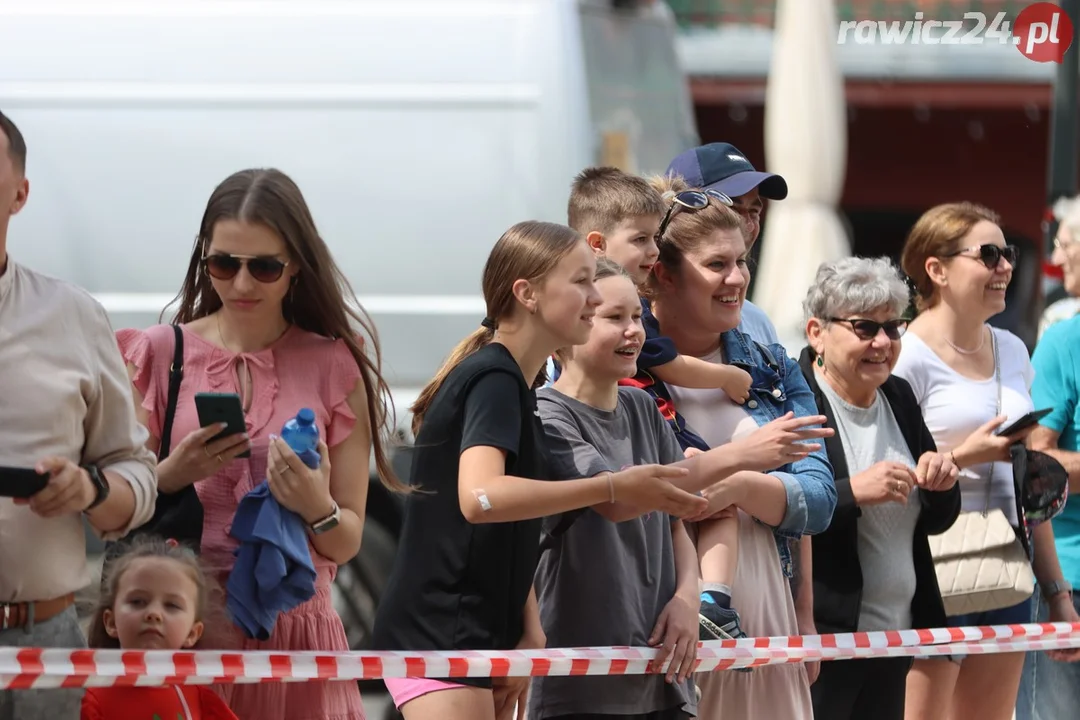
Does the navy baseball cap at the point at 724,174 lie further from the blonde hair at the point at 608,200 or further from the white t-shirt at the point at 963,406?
the white t-shirt at the point at 963,406

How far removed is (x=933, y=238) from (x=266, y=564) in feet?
8.94

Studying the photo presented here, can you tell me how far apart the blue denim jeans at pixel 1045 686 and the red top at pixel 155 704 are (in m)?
2.81

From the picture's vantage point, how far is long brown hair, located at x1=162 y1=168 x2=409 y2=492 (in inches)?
140

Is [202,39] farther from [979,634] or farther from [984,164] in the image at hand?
[984,164]

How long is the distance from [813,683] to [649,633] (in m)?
0.84

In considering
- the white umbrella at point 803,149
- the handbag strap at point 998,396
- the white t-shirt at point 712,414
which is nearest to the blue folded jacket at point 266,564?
the white t-shirt at point 712,414

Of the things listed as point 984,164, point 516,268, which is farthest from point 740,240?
point 984,164

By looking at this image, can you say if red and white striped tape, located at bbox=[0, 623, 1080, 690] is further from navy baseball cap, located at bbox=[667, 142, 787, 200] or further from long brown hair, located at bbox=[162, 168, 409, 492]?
navy baseball cap, located at bbox=[667, 142, 787, 200]

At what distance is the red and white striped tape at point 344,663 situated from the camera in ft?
9.91

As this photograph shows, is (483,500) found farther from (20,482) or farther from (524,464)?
(20,482)

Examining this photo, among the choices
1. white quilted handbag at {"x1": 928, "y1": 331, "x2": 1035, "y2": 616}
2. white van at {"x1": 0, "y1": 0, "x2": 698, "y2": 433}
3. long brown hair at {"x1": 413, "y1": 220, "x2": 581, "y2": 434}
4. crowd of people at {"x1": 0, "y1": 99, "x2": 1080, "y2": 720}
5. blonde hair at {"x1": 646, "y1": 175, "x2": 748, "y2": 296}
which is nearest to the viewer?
crowd of people at {"x1": 0, "y1": 99, "x2": 1080, "y2": 720}

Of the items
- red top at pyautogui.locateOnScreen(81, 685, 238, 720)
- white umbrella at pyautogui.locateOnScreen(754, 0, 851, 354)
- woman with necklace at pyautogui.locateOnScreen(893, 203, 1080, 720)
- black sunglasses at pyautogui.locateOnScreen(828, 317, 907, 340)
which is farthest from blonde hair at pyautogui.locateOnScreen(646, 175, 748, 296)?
white umbrella at pyautogui.locateOnScreen(754, 0, 851, 354)

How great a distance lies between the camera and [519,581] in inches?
139

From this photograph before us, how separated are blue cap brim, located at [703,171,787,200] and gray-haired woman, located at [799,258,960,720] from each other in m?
0.35
